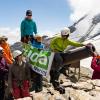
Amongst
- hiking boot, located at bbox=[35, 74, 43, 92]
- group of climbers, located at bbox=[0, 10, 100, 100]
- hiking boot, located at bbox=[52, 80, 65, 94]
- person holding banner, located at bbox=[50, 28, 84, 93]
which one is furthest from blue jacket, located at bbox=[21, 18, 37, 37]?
hiking boot, located at bbox=[35, 74, 43, 92]

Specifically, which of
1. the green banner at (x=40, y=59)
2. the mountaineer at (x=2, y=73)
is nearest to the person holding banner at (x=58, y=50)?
the green banner at (x=40, y=59)

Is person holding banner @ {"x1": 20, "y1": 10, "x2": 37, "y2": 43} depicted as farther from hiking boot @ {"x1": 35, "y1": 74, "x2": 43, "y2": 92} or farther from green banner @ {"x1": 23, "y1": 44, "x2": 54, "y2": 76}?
hiking boot @ {"x1": 35, "y1": 74, "x2": 43, "y2": 92}

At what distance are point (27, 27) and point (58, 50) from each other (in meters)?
2.77

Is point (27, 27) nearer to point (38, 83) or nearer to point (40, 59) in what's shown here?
point (40, 59)

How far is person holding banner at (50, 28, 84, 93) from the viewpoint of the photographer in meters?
12.3

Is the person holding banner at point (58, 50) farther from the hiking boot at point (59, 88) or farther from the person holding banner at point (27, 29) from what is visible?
the person holding banner at point (27, 29)

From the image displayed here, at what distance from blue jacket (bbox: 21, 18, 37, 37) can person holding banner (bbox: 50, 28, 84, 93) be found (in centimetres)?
257

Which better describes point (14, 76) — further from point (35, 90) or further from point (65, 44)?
point (65, 44)

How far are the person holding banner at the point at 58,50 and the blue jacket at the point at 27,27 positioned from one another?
257 cm

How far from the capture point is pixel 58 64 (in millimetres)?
12414

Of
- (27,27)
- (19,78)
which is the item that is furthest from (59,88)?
(27,27)

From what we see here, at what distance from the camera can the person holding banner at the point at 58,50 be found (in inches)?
485

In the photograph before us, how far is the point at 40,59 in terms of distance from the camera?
11992 millimetres

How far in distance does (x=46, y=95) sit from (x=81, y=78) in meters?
8.77
